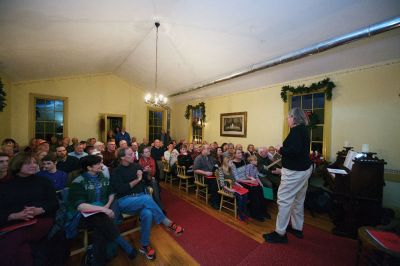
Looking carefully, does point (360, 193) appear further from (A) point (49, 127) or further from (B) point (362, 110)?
(A) point (49, 127)

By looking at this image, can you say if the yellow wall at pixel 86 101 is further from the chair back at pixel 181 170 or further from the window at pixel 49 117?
the chair back at pixel 181 170

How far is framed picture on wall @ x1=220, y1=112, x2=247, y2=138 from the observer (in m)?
5.68

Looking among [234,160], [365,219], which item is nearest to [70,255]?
[234,160]

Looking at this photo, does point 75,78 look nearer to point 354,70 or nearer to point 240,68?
point 240,68

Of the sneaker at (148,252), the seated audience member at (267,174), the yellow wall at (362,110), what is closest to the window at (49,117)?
the sneaker at (148,252)

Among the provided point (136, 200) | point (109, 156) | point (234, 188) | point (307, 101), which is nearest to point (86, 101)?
point (109, 156)

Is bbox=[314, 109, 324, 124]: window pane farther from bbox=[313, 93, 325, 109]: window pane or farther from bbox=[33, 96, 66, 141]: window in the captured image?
bbox=[33, 96, 66, 141]: window

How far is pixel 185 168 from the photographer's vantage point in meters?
4.18

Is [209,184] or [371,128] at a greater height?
[371,128]

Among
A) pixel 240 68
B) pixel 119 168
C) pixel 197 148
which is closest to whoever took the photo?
pixel 119 168

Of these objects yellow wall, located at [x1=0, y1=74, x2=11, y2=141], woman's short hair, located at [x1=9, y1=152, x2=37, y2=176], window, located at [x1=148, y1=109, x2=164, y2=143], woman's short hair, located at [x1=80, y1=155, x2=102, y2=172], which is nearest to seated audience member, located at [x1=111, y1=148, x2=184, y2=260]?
woman's short hair, located at [x1=80, y1=155, x2=102, y2=172]

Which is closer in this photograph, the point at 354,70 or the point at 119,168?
the point at 119,168

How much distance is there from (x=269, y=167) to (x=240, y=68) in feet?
8.30

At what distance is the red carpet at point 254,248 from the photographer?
2.02 meters
